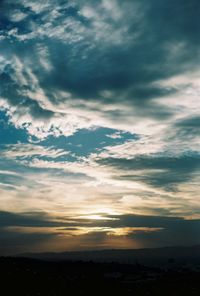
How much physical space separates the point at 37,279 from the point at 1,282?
874cm

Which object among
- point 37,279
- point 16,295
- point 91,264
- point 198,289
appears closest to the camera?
point 16,295

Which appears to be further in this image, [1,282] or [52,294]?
[1,282]

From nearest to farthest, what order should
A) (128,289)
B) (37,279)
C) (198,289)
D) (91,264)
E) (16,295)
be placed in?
(16,295) < (198,289) < (128,289) < (37,279) < (91,264)

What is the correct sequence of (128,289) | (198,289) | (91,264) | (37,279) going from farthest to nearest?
(91,264), (37,279), (128,289), (198,289)

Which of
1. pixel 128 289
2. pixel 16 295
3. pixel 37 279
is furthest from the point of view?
pixel 37 279

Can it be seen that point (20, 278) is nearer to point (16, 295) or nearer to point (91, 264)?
point (16, 295)

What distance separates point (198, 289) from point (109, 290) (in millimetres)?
14628

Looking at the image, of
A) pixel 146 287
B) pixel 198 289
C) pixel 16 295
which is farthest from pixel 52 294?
pixel 198 289

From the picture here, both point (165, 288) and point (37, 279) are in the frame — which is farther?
point (37, 279)

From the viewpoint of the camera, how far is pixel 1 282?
6238 centimetres

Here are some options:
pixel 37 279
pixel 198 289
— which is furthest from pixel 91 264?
pixel 198 289

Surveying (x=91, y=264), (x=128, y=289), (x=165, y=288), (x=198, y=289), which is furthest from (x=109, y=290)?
(x=91, y=264)

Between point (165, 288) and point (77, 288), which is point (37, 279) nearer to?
point (77, 288)

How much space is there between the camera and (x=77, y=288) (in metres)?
63.0
